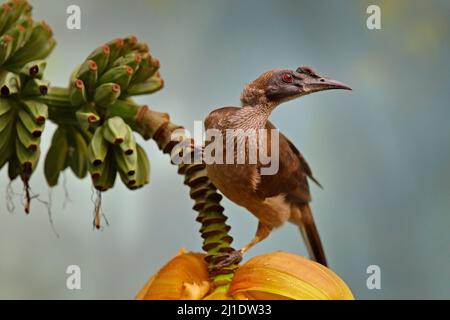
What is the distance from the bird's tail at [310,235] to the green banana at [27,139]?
0.99 feet

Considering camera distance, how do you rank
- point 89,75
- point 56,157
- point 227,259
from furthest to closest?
1. point 56,157
2. point 89,75
3. point 227,259

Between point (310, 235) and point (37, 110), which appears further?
point (310, 235)

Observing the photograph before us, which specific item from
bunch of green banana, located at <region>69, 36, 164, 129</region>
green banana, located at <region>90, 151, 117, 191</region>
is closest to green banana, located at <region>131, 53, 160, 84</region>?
bunch of green banana, located at <region>69, 36, 164, 129</region>

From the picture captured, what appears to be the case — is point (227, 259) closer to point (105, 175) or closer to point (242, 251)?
point (242, 251)

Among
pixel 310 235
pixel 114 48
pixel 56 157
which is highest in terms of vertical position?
pixel 114 48

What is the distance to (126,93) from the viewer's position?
2.32 ft

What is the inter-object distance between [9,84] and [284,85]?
0.84 feet

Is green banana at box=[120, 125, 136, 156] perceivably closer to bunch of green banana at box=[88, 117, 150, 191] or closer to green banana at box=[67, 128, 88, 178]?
bunch of green banana at box=[88, 117, 150, 191]

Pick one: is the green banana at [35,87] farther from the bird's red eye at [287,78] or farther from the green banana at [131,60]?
the bird's red eye at [287,78]

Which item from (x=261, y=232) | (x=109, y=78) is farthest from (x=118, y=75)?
(x=261, y=232)

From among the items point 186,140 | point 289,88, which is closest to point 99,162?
point 186,140

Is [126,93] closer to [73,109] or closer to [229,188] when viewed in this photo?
[73,109]

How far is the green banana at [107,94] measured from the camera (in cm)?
66

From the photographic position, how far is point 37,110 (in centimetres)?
64
